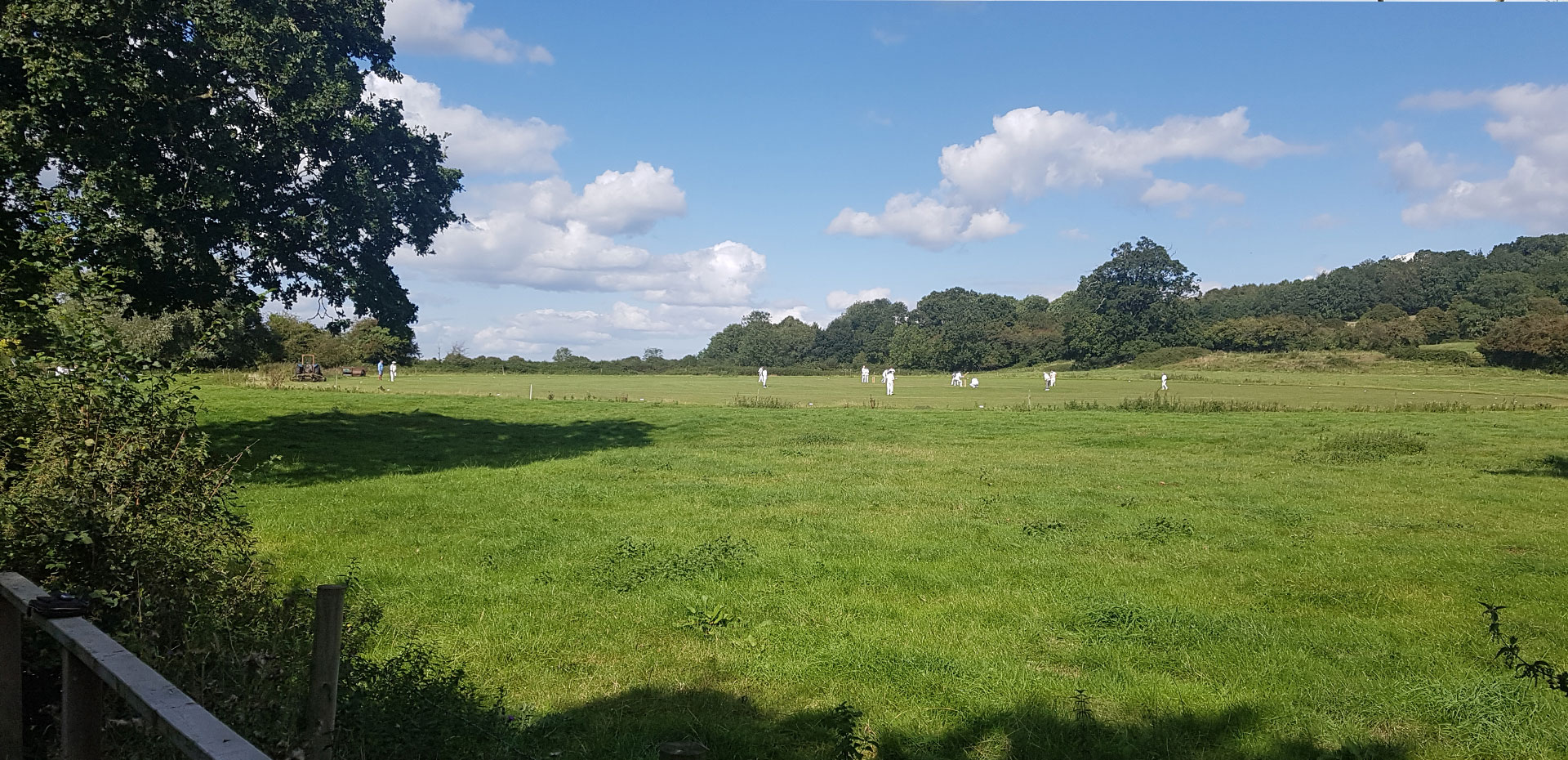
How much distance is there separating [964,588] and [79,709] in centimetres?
819

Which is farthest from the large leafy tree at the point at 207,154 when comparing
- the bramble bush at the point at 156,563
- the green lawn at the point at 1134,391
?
the green lawn at the point at 1134,391

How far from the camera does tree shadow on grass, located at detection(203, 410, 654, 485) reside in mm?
19188

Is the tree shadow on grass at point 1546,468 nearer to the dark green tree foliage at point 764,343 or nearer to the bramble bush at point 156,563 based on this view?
the bramble bush at point 156,563

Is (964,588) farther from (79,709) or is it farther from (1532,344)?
(1532,344)

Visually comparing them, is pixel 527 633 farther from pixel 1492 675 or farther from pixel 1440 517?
pixel 1440 517

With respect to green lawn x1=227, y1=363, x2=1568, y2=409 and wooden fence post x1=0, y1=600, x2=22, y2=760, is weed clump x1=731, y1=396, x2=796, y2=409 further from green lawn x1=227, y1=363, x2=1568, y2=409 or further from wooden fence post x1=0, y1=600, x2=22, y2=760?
wooden fence post x1=0, y1=600, x2=22, y2=760

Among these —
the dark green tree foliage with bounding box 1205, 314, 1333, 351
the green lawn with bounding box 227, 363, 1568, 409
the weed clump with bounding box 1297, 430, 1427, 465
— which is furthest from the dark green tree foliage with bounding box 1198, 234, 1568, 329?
the weed clump with bounding box 1297, 430, 1427, 465

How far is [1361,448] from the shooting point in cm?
2480

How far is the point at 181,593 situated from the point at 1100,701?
644 centimetres

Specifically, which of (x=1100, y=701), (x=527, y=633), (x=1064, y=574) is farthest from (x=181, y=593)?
(x=1064, y=574)

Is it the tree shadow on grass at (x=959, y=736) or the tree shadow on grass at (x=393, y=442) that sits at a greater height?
the tree shadow on grass at (x=393, y=442)

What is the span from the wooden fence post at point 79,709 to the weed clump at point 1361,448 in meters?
25.5

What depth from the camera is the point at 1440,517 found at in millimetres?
14758

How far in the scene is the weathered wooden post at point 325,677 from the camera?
375 centimetres
